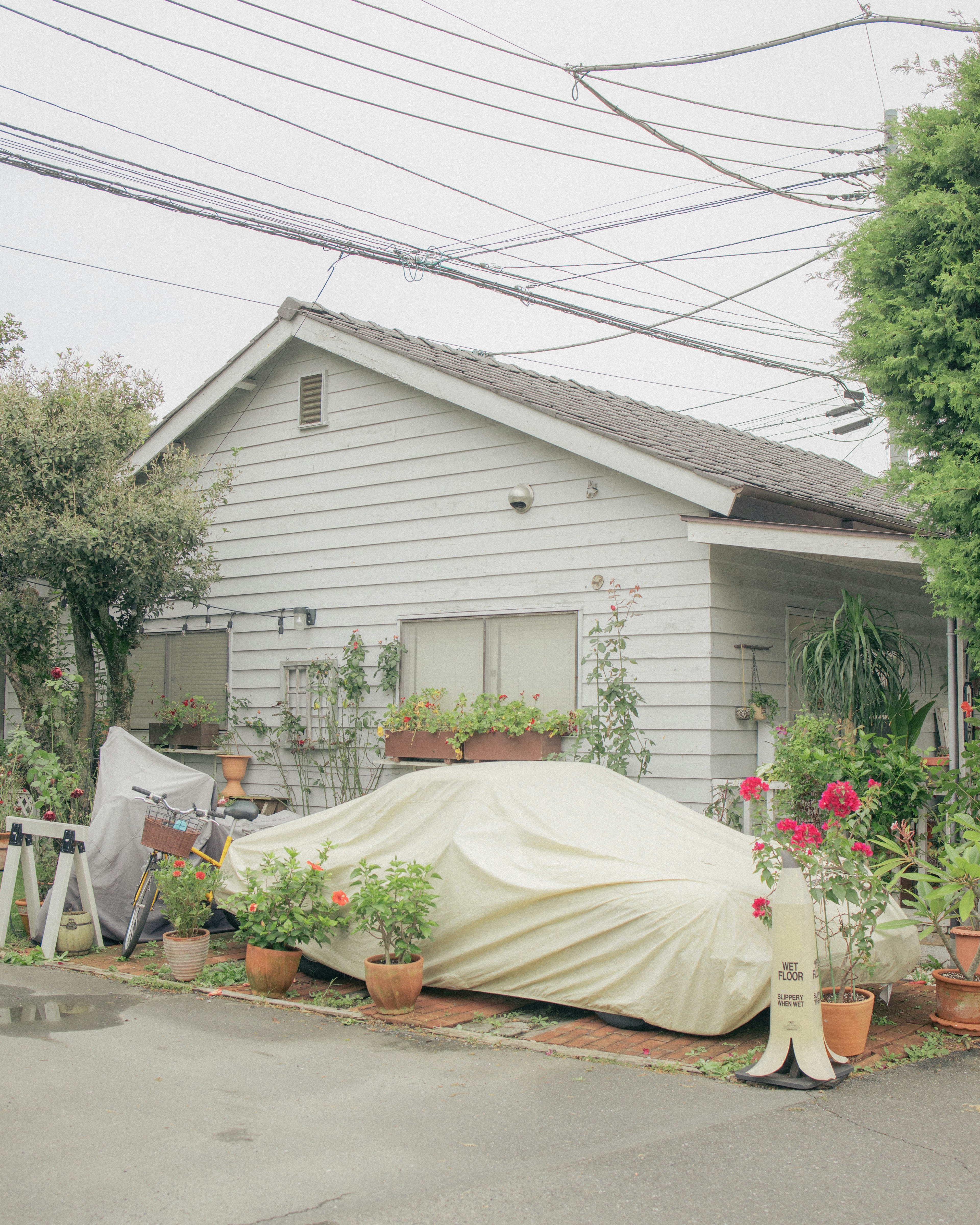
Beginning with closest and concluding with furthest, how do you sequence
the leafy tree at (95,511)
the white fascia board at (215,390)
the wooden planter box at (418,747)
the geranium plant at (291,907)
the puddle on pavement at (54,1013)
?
the puddle on pavement at (54,1013) → the geranium plant at (291,907) → the wooden planter box at (418,747) → the leafy tree at (95,511) → the white fascia board at (215,390)

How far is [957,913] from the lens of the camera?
6203 millimetres

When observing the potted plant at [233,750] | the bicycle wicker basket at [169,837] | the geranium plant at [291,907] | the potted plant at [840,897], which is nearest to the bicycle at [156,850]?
the bicycle wicker basket at [169,837]

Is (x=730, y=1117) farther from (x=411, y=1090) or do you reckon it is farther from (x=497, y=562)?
(x=497, y=562)

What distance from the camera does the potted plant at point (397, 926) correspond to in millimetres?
5871

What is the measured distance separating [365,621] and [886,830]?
5.21 m

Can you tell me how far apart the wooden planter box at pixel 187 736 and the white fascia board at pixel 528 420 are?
4065mm

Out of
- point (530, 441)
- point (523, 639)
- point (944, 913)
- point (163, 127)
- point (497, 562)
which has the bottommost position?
point (944, 913)

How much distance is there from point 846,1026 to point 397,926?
94.1 inches

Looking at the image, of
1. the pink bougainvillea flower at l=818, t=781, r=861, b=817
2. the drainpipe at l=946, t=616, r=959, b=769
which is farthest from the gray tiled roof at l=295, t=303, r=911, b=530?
the pink bougainvillea flower at l=818, t=781, r=861, b=817

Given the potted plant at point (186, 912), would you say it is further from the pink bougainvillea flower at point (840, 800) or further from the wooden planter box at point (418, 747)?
the pink bougainvillea flower at point (840, 800)

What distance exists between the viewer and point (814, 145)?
36.9 feet

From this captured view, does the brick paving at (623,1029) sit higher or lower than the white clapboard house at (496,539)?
lower

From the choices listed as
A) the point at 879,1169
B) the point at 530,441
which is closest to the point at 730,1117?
the point at 879,1169

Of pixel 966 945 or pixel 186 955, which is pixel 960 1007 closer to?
pixel 966 945
